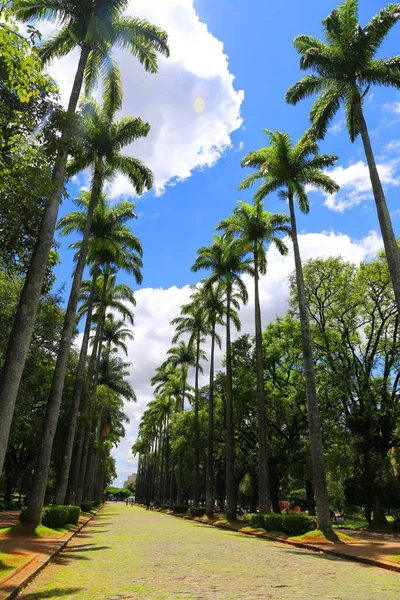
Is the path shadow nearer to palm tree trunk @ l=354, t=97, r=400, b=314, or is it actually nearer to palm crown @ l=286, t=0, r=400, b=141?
palm tree trunk @ l=354, t=97, r=400, b=314

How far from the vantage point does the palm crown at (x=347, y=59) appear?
15.6m

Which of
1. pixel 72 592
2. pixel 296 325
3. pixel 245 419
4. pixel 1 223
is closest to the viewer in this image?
pixel 72 592

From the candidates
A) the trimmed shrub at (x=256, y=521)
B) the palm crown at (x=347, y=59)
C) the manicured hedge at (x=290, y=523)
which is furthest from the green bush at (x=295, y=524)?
the palm crown at (x=347, y=59)

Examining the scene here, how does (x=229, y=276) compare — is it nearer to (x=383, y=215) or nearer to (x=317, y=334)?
(x=317, y=334)

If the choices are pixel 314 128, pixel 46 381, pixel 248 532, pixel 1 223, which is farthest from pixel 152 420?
pixel 1 223

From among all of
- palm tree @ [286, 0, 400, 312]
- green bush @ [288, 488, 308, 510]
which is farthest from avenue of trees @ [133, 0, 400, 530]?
green bush @ [288, 488, 308, 510]

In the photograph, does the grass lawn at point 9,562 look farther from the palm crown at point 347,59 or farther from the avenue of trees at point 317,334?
the palm crown at point 347,59

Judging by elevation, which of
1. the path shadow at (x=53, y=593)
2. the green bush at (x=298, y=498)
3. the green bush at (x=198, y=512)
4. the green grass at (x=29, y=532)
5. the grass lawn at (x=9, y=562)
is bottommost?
the path shadow at (x=53, y=593)

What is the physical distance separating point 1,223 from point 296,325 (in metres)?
23.1

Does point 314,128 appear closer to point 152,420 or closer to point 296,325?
point 296,325

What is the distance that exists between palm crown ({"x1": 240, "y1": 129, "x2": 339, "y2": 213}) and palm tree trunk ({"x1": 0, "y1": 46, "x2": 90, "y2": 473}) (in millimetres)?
13420

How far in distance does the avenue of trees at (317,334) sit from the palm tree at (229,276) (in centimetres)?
10

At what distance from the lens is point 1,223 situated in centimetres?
900

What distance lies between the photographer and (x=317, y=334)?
2745cm
